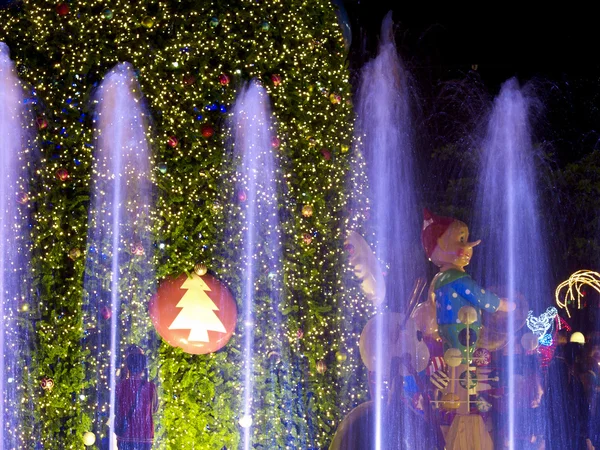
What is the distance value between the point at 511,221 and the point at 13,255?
8.50m

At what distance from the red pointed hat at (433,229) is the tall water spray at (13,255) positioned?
391cm

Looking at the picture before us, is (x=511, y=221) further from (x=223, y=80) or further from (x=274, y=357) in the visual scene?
(x=223, y=80)

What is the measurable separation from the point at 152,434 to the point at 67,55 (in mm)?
3454

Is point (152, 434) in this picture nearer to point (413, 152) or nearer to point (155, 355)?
point (155, 355)

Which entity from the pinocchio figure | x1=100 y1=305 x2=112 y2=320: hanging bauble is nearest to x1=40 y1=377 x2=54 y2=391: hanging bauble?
x1=100 y1=305 x2=112 y2=320: hanging bauble

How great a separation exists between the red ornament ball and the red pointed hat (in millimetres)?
4067

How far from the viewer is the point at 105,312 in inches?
311

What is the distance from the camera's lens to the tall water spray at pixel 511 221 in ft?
38.6

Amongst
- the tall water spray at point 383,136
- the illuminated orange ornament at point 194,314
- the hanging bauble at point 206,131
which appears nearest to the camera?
the illuminated orange ornament at point 194,314

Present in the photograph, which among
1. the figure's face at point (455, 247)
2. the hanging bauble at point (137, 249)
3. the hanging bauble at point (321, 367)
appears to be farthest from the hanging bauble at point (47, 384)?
the figure's face at point (455, 247)

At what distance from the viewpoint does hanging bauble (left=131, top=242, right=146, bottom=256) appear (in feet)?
26.3

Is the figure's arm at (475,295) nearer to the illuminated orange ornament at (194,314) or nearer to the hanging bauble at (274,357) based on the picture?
the hanging bauble at (274,357)

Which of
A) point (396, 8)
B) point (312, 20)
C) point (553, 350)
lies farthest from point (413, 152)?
point (312, 20)

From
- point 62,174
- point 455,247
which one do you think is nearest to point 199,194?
point 62,174
